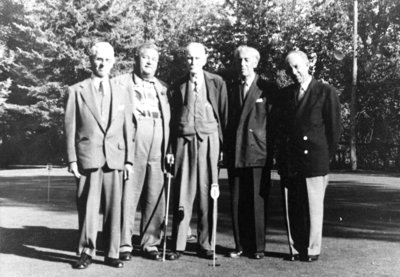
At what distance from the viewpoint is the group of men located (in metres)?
5.56

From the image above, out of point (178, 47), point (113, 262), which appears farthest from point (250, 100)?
point (178, 47)

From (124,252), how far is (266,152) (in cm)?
190

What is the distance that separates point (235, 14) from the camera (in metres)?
32.0

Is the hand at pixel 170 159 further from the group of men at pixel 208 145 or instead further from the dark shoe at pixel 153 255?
the dark shoe at pixel 153 255

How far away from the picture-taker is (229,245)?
651 centimetres

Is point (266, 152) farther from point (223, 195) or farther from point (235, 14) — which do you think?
point (235, 14)

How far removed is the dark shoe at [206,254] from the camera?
5766 millimetres

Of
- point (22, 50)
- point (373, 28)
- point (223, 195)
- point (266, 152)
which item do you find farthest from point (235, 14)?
point (266, 152)

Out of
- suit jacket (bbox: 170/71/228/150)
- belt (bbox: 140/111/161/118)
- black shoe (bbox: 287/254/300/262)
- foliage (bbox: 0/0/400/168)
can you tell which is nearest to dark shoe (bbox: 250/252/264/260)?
black shoe (bbox: 287/254/300/262)

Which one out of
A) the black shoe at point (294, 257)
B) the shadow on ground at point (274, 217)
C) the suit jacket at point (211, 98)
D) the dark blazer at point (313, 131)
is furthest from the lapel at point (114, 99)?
the black shoe at point (294, 257)

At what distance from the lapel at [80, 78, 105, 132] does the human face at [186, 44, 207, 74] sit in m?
1.13

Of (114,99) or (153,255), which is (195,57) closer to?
(114,99)

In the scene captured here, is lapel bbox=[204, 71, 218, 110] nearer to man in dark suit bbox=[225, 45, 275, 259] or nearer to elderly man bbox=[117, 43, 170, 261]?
man in dark suit bbox=[225, 45, 275, 259]

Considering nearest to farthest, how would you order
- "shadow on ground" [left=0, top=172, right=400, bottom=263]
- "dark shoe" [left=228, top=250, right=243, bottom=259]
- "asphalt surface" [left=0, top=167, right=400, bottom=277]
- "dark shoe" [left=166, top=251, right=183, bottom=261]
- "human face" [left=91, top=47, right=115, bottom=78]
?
"asphalt surface" [left=0, top=167, right=400, bottom=277], "human face" [left=91, top=47, right=115, bottom=78], "dark shoe" [left=166, top=251, right=183, bottom=261], "dark shoe" [left=228, top=250, right=243, bottom=259], "shadow on ground" [left=0, top=172, right=400, bottom=263]
